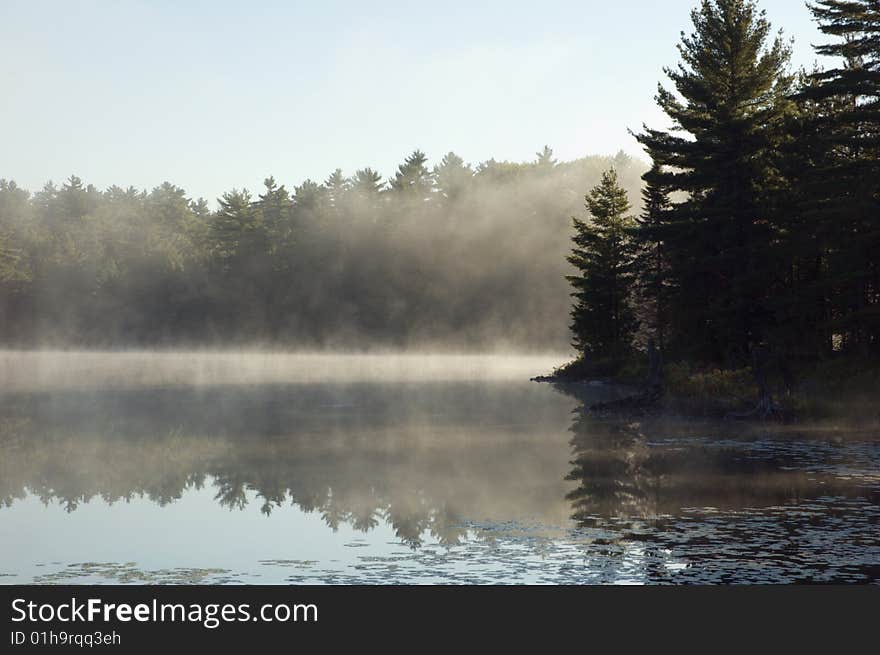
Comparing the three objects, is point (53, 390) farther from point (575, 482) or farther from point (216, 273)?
point (216, 273)

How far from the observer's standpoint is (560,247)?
130 m

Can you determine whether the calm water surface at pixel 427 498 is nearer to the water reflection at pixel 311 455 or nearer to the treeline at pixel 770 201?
the water reflection at pixel 311 455

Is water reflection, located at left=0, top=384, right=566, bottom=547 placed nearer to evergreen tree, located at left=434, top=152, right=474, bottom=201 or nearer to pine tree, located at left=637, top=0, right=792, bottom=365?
pine tree, located at left=637, top=0, right=792, bottom=365

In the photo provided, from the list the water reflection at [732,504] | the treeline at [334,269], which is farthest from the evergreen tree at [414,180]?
the water reflection at [732,504]

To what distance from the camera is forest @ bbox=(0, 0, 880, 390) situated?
44.4 meters

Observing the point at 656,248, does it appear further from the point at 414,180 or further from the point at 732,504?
the point at 414,180

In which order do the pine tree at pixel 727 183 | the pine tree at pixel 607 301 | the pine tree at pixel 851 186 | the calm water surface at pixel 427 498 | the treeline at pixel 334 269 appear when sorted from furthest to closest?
the treeline at pixel 334 269
the pine tree at pixel 607 301
the pine tree at pixel 727 183
the pine tree at pixel 851 186
the calm water surface at pixel 427 498

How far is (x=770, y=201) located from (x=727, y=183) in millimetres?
2361

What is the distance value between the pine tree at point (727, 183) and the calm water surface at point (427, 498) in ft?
48.1

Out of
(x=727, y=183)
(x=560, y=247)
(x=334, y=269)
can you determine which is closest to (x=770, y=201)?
(x=727, y=183)

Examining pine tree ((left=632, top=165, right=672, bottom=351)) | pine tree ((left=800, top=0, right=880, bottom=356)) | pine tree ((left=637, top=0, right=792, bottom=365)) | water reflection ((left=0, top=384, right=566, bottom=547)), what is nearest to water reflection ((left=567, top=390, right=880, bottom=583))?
water reflection ((left=0, top=384, right=566, bottom=547))

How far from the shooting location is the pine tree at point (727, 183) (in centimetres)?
4872

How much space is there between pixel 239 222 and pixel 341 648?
140 metres

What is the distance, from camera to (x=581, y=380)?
6284cm
